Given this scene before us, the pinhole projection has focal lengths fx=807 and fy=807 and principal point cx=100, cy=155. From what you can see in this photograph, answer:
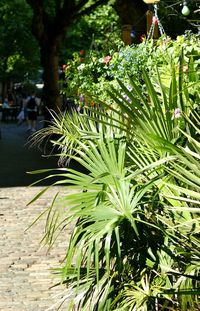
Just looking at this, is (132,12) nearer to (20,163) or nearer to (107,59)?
(20,163)

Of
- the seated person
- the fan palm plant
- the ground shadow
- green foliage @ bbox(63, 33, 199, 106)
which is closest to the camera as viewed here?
the fan palm plant

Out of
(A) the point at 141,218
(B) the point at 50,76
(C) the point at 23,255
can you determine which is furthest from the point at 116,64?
(B) the point at 50,76

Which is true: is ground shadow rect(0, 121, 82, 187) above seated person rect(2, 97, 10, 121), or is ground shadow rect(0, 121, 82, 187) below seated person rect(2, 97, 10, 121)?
below

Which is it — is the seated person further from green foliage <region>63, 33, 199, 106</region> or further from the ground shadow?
green foliage <region>63, 33, 199, 106</region>

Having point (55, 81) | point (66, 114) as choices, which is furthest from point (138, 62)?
point (55, 81)

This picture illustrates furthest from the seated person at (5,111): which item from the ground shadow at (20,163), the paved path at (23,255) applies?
the paved path at (23,255)

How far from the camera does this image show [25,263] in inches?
315

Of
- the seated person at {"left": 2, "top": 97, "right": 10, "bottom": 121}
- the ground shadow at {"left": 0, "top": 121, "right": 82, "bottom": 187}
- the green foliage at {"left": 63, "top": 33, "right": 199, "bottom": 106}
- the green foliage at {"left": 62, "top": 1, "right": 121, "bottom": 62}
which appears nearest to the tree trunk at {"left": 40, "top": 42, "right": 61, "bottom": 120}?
the ground shadow at {"left": 0, "top": 121, "right": 82, "bottom": 187}

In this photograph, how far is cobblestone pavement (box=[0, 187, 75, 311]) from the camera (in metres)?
6.49

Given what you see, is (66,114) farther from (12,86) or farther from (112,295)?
(12,86)

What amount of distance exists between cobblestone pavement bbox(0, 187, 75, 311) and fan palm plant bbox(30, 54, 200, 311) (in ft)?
1.41

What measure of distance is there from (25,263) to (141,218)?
3.77m

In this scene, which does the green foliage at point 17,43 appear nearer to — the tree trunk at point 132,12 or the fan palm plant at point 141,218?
the tree trunk at point 132,12

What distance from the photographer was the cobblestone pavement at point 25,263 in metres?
6.49
